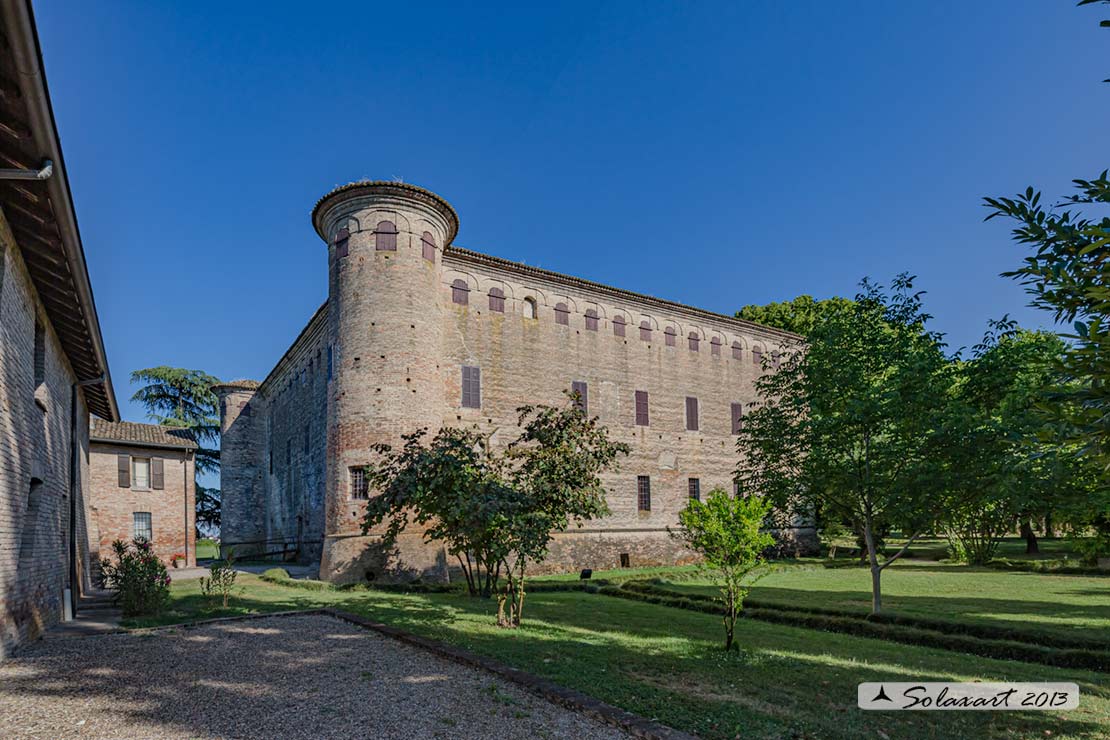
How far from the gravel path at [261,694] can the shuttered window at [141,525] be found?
18.8 meters

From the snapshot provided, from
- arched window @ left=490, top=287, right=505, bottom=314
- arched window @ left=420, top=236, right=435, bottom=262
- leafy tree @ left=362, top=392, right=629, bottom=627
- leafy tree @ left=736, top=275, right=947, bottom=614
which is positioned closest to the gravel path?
leafy tree @ left=362, top=392, right=629, bottom=627

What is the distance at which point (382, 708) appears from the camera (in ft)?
19.5

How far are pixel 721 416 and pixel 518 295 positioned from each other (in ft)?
41.3

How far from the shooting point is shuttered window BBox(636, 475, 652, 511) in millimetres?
27773

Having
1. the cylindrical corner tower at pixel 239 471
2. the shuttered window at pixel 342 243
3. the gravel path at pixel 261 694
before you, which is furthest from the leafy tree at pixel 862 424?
the cylindrical corner tower at pixel 239 471

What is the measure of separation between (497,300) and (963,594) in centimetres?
1844

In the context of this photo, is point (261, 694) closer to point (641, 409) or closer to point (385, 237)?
point (385, 237)

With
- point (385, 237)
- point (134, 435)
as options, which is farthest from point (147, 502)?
point (385, 237)

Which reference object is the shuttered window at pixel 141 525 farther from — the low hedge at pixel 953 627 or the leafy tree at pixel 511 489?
the low hedge at pixel 953 627

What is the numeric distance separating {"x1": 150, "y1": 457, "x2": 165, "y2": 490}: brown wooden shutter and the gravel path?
18938mm

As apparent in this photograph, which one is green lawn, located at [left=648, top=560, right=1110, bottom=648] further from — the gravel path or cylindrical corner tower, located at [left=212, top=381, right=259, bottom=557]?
cylindrical corner tower, located at [left=212, top=381, right=259, bottom=557]

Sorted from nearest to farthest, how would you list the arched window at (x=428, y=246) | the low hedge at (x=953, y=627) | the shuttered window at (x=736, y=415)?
the low hedge at (x=953, y=627)
the arched window at (x=428, y=246)
the shuttered window at (x=736, y=415)

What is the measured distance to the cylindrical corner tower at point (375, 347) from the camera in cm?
1961

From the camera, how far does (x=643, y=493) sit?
28.0m
